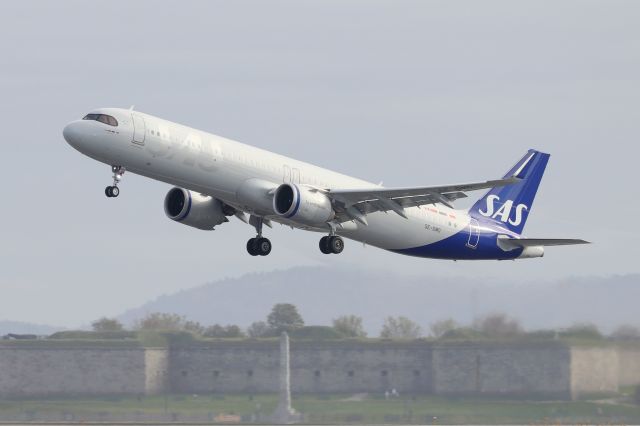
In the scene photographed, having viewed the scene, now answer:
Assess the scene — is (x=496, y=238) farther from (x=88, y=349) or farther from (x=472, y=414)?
(x=88, y=349)

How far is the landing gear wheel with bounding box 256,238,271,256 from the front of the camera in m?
60.8

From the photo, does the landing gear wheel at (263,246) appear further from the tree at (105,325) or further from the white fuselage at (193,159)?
the tree at (105,325)

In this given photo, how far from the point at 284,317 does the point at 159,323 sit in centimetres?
1023

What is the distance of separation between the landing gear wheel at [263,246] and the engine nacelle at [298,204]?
482 centimetres

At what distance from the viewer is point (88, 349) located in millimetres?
105562

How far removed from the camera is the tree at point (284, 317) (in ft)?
341

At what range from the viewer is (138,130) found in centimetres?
5341

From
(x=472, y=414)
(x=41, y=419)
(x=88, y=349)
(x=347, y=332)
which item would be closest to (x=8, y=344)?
(x=88, y=349)

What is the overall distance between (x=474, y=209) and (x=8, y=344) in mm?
54243

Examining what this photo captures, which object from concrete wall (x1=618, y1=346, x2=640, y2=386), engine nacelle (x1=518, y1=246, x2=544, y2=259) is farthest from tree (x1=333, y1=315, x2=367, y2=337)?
engine nacelle (x1=518, y1=246, x2=544, y2=259)

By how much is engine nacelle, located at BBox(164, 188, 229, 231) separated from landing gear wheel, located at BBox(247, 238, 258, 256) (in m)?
1.63

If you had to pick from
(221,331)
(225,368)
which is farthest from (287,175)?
(221,331)

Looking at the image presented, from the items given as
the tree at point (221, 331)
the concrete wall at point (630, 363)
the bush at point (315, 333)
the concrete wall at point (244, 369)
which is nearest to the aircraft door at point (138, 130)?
the concrete wall at point (630, 363)

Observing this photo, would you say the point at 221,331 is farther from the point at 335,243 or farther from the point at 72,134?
the point at 72,134
